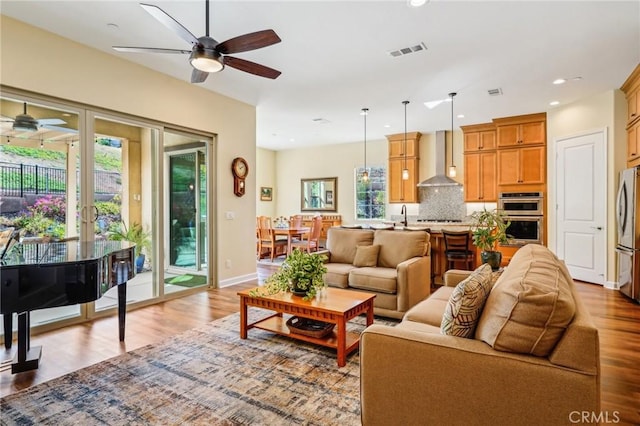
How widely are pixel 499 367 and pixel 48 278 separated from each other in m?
2.58

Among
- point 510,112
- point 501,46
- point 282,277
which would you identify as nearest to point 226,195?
point 282,277

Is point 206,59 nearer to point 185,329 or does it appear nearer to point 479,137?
point 185,329

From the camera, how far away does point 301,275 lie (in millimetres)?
2990

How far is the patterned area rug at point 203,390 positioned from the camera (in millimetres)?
2012

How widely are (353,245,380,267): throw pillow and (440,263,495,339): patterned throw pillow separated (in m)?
2.47

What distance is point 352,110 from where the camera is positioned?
623cm

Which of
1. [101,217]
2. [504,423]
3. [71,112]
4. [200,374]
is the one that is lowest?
[200,374]

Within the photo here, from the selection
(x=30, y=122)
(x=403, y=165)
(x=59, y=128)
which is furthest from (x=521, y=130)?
(x=30, y=122)

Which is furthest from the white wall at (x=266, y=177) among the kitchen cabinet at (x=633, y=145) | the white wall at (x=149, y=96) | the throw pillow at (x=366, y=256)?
the kitchen cabinet at (x=633, y=145)

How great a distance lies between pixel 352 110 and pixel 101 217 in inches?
170

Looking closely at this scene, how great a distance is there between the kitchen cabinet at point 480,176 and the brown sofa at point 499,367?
19.9 ft

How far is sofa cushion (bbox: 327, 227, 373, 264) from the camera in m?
4.55

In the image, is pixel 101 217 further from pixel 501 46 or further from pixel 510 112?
pixel 510 112

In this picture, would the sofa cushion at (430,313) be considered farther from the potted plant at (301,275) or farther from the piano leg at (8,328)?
the piano leg at (8,328)
